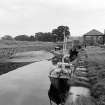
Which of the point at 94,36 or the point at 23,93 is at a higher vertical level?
the point at 94,36

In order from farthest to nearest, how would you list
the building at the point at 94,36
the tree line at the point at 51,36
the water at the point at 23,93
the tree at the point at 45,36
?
the tree at the point at 45,36 → the tree line at the point at 51,36 → the building at the point at 94,36 → the water at the point at 23,93

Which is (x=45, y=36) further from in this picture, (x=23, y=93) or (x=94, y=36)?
(x=23, y=93)

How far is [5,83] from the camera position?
1113 inches

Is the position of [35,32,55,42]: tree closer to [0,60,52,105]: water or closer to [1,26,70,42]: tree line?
[1,26,70,42]: tree line

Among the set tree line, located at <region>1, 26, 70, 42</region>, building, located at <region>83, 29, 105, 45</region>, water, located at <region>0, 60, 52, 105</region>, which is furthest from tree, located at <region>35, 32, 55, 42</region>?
water, located at <region>0, 60, 52, 105</region>

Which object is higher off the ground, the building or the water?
the building

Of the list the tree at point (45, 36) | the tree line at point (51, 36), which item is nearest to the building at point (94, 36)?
the tree line at point (51, 36)

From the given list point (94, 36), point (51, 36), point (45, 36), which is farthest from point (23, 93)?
point (45, 36)

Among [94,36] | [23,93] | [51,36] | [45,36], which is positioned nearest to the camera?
[23,93]

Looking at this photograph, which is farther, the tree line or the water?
the tree line

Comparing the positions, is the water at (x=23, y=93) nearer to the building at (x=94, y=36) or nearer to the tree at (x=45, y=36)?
the building at (x=94, y=36)

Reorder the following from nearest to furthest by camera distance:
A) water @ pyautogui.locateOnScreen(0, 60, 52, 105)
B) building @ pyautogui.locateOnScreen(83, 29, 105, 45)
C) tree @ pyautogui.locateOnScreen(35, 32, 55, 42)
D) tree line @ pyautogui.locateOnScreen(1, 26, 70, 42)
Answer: water @ pyautogui.locateOnScreen(0, 60, 52, 105)
building @ pyautogui.locateOnScreen(83, 29, 105, 45)
tree line @ pyautogui.locateOnScreen(1, 26, 70, 42)
tree @ pyautogui.locateOnScreen(35, 32, 55, 42)

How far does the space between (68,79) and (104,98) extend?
27.0 ft

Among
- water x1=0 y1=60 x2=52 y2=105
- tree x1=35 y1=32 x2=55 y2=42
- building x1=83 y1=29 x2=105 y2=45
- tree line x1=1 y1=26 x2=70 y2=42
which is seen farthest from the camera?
tree x1=35 y1=32 x2=55 y2=42
